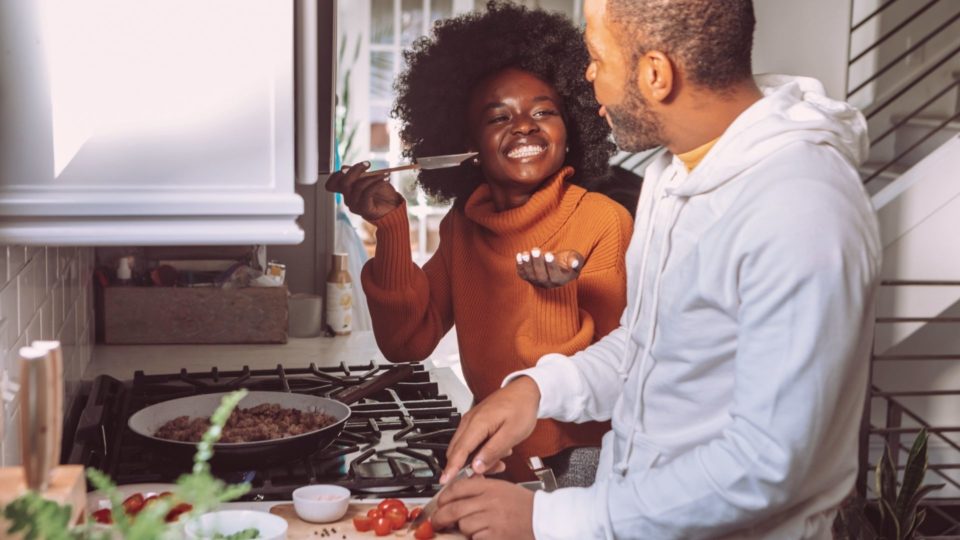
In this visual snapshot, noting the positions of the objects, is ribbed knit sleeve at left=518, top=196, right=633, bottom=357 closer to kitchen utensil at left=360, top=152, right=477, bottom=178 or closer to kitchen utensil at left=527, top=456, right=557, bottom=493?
kitchen utensil at left=360, top=152, right=477, bottom=178

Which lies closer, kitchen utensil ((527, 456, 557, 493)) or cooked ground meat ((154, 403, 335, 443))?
kitchen utensil ((527, 456, 557, 493))

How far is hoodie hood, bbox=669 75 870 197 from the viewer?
1.29m

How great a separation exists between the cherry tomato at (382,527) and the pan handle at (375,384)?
2.50 ft

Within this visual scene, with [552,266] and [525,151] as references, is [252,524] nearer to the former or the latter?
[552,266]

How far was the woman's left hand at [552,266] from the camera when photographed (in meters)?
2.03

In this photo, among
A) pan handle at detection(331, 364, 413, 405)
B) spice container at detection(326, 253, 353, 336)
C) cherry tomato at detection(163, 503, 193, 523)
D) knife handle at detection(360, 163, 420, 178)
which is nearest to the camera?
cherry tomato at detection(163, 503, 193, 523)

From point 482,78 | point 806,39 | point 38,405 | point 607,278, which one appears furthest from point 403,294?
point 806,39

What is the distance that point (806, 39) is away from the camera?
4.27 meters

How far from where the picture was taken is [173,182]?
1.25 meters

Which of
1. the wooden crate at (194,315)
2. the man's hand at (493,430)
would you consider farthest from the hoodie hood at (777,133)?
the wooden crate at (194,315)

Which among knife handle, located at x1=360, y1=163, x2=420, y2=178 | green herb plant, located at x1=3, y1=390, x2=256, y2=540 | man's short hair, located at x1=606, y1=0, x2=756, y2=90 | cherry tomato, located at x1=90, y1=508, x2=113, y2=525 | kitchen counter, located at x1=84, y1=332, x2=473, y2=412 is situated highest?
man's short hair, located at x1=606, y1=0, x2=756, y2=90

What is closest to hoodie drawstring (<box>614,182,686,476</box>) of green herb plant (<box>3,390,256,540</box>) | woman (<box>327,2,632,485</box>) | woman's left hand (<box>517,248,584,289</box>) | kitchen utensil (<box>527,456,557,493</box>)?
kitchen utensil (<box>527,456,557,493</box>)

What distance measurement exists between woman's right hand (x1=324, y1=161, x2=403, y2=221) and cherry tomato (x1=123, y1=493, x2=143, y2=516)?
91 centimetres

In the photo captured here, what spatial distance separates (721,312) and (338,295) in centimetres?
204
